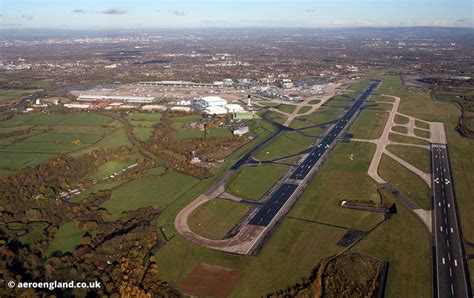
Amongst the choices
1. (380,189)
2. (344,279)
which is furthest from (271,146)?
(344,279)

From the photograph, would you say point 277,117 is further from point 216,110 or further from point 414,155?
point 414,155

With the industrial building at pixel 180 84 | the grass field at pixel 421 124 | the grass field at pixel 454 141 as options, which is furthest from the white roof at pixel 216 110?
the grass field at pixel 454 141

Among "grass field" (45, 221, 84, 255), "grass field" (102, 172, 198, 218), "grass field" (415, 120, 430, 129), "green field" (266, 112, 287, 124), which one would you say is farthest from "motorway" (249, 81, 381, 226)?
"grass field" (45, 221, 84, 255)

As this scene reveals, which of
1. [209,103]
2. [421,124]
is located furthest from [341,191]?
[209,103]

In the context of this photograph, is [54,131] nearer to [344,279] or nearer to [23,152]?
[23,152]

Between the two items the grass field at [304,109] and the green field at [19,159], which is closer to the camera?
the green field at [19,159]

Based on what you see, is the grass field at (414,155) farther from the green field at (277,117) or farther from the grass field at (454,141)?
the green field at (277,117)
